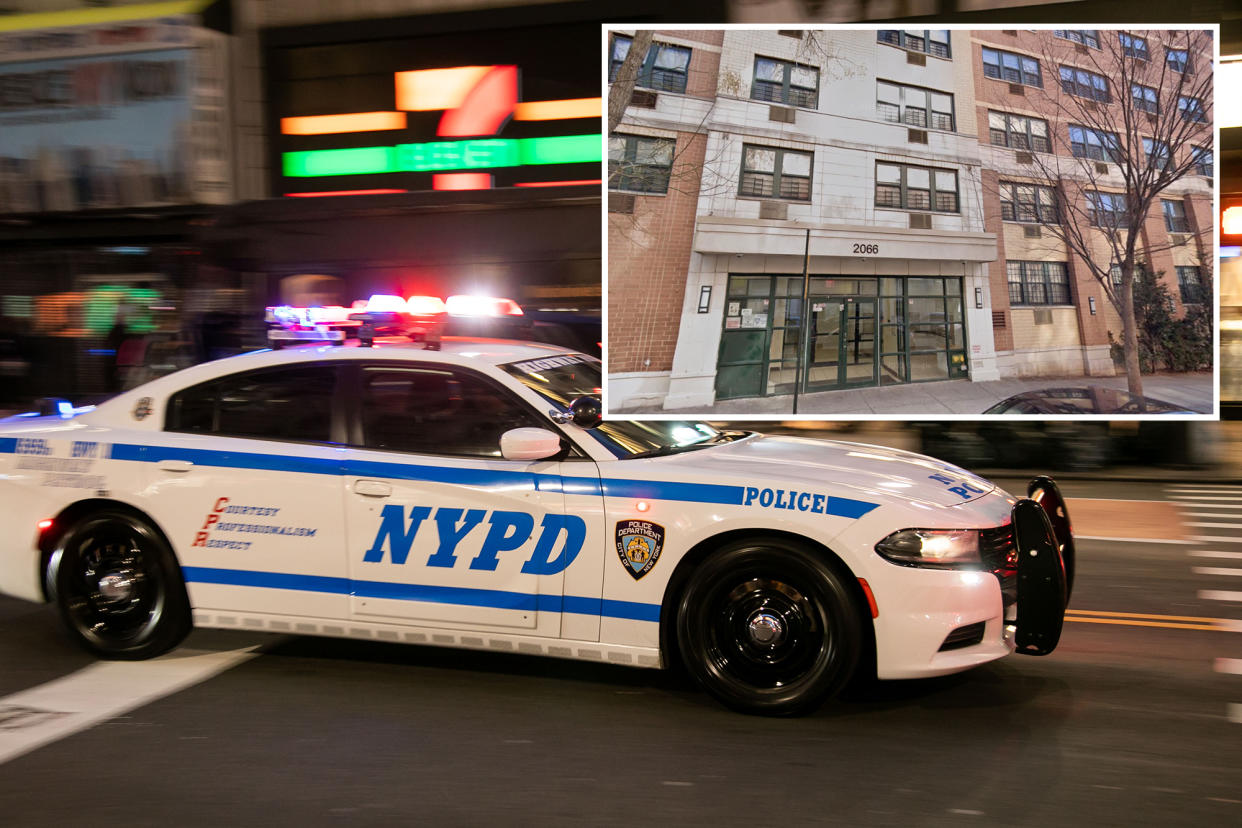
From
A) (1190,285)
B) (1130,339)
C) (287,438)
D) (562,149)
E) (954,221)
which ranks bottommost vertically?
(287,438)

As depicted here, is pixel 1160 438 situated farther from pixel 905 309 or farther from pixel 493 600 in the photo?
pixel 493 600

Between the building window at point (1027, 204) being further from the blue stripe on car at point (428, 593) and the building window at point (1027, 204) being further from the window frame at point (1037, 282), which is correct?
the blue stripe on car at point (428, 593)

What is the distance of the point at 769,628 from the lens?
4555 mm

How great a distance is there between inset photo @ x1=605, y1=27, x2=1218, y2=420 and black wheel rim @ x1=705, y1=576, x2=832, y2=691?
99 centimetres

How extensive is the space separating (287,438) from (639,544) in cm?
179

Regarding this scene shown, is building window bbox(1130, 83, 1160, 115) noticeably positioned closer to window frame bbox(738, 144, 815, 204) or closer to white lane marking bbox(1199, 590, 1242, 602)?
window frame bbox(738, 144, 815, 204)

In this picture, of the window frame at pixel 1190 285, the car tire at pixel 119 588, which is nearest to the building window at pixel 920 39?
the window frame at pixel 1190 285

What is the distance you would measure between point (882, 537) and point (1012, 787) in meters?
1.02

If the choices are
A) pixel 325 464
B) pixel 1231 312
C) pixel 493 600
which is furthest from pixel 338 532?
pixel 1231 312

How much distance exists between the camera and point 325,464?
5156 millimetres

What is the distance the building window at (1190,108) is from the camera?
5.13 metres

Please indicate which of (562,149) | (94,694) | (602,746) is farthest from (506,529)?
(562,149)

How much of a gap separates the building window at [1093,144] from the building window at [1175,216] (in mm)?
312

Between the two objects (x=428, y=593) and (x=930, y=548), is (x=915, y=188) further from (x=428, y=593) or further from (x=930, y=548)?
(x=428, y=593)
